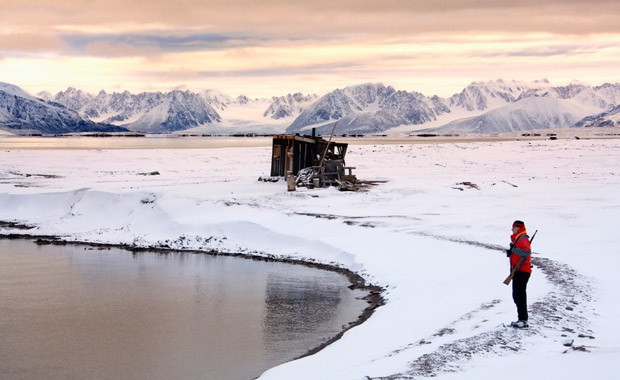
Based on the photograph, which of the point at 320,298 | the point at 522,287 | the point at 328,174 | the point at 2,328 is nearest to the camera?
the point at 522,287

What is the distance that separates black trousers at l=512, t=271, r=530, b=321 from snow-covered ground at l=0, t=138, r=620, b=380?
41cm

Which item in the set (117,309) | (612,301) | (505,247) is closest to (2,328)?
(117,309)

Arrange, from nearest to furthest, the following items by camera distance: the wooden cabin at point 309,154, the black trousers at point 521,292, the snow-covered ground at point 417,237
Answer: the snow-covered ground at point 417,237 → the black trousers at point 521,292 → the wooden cabin at point 309,154

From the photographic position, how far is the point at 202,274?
76.5 ft

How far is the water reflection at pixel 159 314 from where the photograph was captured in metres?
14.3

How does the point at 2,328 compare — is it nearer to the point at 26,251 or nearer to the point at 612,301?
the point at 26,251

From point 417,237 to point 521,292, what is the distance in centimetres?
1270

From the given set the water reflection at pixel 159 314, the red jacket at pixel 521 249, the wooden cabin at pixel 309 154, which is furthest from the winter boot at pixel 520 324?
the wooden cabin at pixel 309 154

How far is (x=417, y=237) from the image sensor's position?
26203mm

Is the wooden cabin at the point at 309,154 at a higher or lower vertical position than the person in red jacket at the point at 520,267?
higher

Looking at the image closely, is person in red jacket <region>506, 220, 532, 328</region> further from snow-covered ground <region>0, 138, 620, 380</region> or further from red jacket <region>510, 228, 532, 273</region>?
snow-covered ground <region>0, 138, 620, 380</region>

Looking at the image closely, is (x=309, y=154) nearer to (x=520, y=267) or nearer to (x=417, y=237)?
(x=417, y=237)

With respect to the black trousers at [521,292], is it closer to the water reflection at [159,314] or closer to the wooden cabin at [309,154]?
the water reflection at [159,314]

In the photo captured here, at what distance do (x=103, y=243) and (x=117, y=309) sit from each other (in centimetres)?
1130
